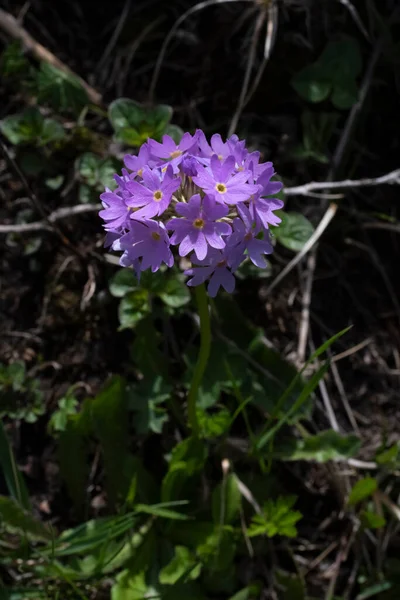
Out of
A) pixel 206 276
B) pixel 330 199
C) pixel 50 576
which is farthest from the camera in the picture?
pixel 330 199

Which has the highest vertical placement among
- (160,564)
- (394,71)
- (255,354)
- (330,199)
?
(394,71)

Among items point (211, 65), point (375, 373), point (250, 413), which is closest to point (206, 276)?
point (250, 413)

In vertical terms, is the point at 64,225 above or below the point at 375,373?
above

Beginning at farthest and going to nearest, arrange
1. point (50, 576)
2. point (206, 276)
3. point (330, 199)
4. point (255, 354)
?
point (330, 199)
point (255, 354)
point (50, 576)
point (206, 276)

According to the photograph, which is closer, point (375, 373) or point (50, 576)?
point (50, 576)

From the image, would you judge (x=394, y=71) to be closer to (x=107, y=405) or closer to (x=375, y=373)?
(x=375, y=373)

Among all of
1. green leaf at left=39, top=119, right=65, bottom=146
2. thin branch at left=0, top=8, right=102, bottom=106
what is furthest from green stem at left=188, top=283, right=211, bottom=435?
thin branch at left=0, top=8, right=102, bottom=106

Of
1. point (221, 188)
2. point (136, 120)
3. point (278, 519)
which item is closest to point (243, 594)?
point (278, 519)
